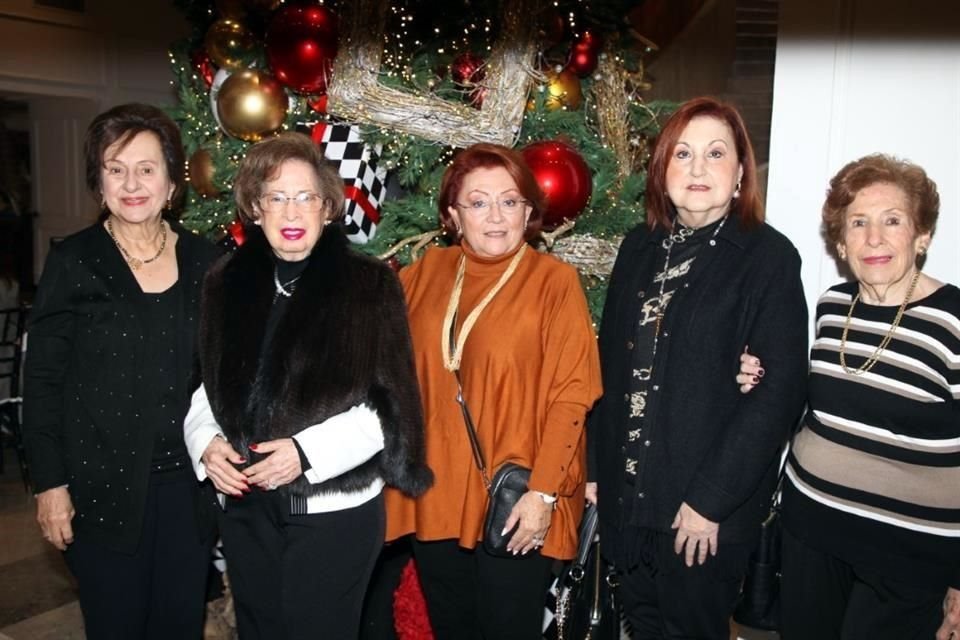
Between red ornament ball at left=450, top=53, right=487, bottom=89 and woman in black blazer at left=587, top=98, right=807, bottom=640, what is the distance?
1032 millimetres

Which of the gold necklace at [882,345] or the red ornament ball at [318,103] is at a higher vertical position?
the red ornament ball at [318,103]

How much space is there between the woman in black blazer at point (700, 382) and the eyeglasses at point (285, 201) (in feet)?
2.76

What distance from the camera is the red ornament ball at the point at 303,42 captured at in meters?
2.82

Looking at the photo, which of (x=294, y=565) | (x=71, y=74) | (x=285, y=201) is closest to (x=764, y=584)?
(x=294, y=565)

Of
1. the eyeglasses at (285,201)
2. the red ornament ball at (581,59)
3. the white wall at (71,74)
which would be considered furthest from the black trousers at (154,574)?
the white wall at (71,74)

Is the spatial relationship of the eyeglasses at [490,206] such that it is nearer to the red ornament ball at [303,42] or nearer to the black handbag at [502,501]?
the black handbag at [502,501]

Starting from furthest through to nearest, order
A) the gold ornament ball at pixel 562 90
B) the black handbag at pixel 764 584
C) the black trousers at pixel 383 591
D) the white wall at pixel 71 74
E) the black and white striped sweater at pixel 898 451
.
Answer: the white wall at pixel 71 74 → the gold ornament ball at pixel 562 90 → the black trousers at pixel 383 591 → the black handbag at pixel 764 584 → the black and white striped sweater at pixel 898 451

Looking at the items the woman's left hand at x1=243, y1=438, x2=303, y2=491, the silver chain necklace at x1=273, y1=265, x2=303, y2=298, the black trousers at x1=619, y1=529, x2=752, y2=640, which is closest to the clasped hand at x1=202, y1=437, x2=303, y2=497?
the woman's left hand at x1=243, y1=438, x2=303, y2=491

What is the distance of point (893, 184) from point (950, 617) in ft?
3.35

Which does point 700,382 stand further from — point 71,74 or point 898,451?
point 71,74

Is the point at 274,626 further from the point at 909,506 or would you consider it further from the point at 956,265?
the point at 956,265

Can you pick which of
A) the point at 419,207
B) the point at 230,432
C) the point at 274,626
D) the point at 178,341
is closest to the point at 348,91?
the point at 419,207

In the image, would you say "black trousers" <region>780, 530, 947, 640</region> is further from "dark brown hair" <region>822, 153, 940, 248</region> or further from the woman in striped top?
"dark brown hair" <region>822, 153, 940, 248</region>

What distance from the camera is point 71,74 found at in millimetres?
7219
